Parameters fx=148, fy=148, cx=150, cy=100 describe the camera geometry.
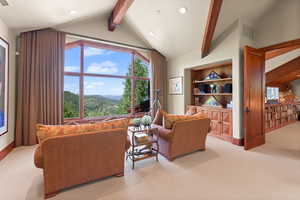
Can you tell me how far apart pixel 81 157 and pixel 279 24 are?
4.69 m

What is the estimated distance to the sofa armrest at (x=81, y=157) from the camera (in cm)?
174

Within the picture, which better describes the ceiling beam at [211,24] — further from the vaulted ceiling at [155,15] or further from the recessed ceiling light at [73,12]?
the recessed ceiling light at [73,12]

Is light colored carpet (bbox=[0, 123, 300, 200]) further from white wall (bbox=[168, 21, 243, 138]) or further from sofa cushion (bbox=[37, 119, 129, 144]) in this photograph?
white wall (bbox=[168, 21, 243, 138])

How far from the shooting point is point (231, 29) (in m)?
3.61

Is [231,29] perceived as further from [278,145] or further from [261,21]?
[278,145]

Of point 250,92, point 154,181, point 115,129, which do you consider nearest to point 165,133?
point 154,181

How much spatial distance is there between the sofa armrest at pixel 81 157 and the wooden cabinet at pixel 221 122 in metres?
2.84

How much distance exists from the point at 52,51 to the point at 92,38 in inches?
45.7

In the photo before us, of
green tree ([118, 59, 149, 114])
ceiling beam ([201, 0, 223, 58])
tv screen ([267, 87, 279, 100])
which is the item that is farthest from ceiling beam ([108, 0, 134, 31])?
tv screen ([267, 87, 279, 100])

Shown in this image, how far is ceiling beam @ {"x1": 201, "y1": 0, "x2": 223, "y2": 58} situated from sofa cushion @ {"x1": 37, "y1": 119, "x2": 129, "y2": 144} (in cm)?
A: 293

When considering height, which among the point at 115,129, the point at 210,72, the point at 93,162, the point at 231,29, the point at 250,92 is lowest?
the point at 93,162

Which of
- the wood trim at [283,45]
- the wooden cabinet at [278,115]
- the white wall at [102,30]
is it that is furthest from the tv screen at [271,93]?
the white wall at [102,30]

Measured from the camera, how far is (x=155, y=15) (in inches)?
155

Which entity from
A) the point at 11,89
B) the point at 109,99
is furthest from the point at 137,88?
the point at 11,89
